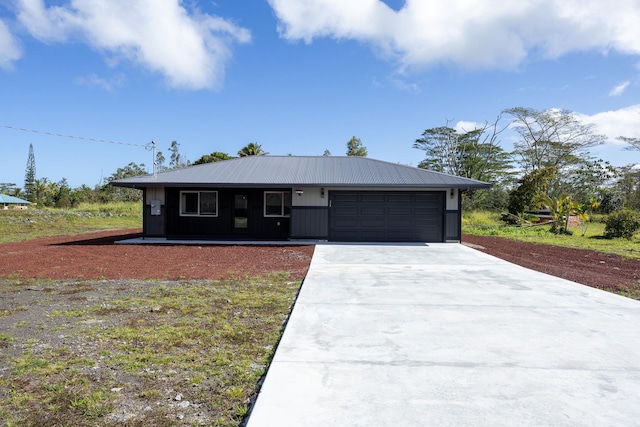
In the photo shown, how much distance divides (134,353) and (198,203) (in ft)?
38.5

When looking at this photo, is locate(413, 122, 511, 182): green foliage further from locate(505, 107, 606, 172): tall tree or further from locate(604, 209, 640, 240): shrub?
locate(604, 209, 640, 240): shrub

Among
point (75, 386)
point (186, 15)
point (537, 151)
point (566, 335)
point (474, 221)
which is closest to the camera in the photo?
point (75, 386)

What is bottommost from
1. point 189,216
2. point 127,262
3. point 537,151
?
point 127,262

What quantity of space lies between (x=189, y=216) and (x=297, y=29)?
7.94 m

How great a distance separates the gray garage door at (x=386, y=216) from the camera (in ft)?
46.9

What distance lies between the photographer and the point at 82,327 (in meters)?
4.37

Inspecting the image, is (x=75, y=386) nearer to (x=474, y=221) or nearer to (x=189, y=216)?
(x=189, y=216)

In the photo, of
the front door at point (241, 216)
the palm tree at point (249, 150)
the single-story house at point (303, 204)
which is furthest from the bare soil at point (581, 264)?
the palm tree at point (249, 150)

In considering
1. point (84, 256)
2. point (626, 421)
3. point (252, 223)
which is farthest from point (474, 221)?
point (626, 421)

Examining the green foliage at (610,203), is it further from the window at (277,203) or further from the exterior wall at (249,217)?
the window at (277,203)

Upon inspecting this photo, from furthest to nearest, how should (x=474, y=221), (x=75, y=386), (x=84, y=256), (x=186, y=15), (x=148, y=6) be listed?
(x=474, y=221), (x=186, y=15), (x=148, y=6), (x=84, y=256), (x=75, y=386)

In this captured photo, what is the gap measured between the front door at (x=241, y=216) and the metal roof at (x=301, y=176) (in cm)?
107

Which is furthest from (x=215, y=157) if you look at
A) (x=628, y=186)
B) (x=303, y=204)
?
(x=628, y=186)

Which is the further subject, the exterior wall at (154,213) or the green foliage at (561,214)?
the green foliage at (561,214)
